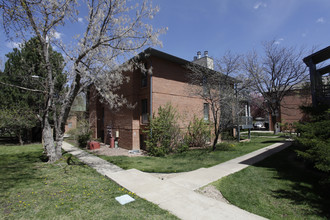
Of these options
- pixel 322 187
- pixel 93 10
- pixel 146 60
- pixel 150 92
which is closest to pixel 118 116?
pixel 150 92

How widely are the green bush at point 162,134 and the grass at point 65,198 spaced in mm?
4475

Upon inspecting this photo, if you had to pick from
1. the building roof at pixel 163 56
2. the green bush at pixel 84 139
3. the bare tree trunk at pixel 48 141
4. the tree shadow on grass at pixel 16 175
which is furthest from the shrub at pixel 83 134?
the building roof at pixel 163 56

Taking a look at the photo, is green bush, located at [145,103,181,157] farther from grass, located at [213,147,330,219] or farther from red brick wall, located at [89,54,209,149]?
grass, located at [213,147,330,219]

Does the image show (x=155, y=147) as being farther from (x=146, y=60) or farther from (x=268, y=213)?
(x=268, y=213)

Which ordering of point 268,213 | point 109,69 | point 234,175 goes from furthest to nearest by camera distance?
point 109,69 → point 234,175 → point 268,213

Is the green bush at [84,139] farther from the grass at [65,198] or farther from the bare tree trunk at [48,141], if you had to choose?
the grass at [65,198]

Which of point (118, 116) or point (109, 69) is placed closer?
point (109, 69)

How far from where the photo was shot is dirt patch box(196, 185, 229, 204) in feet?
15.3

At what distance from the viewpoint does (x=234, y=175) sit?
255 inches

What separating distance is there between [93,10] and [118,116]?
8.62 meters

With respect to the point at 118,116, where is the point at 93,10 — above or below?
above

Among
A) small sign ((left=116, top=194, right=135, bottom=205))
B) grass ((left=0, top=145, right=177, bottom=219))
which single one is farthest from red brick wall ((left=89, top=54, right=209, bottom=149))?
small sign ((left=116, top=194, right=135, bottom=205))

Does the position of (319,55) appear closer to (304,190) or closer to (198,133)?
(304,190)

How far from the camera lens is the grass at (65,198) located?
3.73 meters
